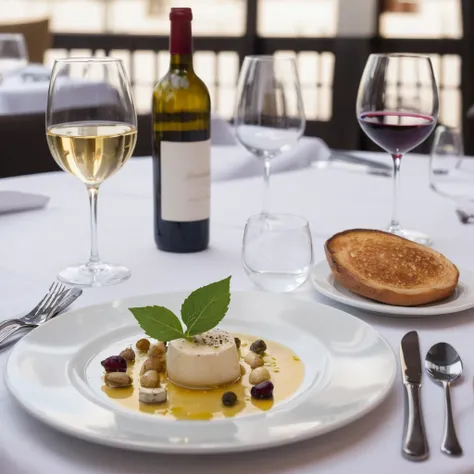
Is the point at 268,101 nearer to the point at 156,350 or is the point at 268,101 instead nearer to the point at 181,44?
the point at 181,44

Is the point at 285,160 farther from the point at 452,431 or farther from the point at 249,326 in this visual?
the point at 452,431

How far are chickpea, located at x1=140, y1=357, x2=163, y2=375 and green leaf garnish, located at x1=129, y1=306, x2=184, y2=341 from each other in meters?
0.03

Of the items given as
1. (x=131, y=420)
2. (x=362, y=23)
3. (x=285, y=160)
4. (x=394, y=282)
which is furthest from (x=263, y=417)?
(x=362, y=23)

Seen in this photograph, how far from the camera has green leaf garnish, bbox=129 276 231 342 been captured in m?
0.77

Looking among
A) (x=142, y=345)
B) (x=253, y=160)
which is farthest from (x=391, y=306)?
(x=253, y=160)

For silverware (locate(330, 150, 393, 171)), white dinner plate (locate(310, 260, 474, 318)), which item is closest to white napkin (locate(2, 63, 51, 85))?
silverware (locate(330, 150, 393, 171))

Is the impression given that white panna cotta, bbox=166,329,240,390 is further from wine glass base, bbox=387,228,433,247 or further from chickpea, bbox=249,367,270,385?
wine glass base, bbox=387,228,433,247

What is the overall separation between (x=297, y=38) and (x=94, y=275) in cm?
475

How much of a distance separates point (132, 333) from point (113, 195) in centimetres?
77

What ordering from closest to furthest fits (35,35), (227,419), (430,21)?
(227,419)
(35,35)
(430,21)

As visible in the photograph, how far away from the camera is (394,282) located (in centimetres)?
99

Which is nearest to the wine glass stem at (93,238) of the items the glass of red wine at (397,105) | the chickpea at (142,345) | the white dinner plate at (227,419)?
the white dinner plate at (227,419)

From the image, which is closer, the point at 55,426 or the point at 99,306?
the point at 55,426

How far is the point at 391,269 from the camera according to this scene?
1017 millimetres
